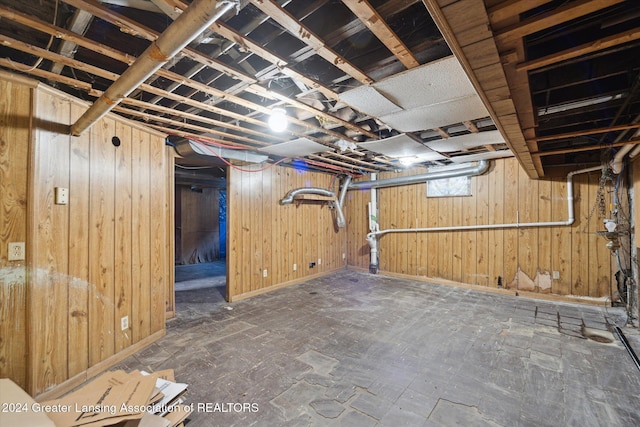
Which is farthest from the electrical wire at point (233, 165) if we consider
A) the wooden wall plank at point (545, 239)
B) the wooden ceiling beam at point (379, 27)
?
the wooden wall plank at point (545, 239)

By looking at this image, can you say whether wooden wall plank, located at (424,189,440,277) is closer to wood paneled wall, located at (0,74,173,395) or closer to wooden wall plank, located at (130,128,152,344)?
wood paneled wall, located at (0,74,173,395)

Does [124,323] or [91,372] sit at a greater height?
[124,323]

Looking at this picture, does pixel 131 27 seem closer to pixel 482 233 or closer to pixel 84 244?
pixel 84 244

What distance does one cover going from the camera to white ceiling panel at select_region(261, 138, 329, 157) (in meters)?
3.35

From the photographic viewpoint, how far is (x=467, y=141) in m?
3.19

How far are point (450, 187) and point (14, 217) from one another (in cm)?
533

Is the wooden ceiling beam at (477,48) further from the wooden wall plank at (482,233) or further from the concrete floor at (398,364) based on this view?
the wooden wall plank at (482,233)

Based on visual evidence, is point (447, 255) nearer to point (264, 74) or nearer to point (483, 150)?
point (483, 150)

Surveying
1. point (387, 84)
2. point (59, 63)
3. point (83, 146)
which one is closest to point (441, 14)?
point (387, 84)

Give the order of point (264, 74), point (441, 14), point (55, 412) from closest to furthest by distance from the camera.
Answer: point (441, 14)
point (55, 412)
point (264, 74)

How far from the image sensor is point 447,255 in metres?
4.86

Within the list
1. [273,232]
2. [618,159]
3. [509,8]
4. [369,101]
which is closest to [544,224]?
[618,159]

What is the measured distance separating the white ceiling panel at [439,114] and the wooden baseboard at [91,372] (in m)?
3.09

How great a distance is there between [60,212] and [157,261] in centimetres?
Result: 97
